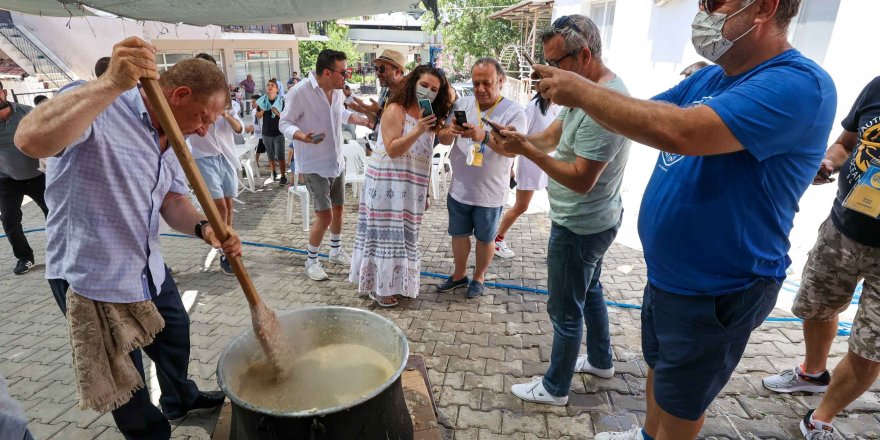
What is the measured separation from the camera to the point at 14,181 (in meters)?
4.67

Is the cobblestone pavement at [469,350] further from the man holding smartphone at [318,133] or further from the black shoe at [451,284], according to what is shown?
the man holding smartphone at [318,133]

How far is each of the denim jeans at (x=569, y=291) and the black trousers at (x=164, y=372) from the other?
2.04 m

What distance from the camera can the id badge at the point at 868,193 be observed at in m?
2.22

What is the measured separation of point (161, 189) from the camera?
2.11 metres

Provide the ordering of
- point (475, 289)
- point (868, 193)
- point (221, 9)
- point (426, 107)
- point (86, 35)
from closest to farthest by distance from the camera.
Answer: point (868, 193) → point (426, 107) → point (221, 9) → point (475, 289) → point (86, 35)

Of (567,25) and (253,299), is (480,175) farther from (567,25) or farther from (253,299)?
(253,299)

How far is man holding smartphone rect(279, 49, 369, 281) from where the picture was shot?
4520mm

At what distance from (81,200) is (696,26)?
95.5 inches

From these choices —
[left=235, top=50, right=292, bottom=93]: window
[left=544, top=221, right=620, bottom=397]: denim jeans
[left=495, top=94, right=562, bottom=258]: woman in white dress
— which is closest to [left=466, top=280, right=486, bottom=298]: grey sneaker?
[left=495, top=94, right=562, bottom=258]: woman in white dress

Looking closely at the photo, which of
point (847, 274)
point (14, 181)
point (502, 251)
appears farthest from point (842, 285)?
point (14, 181)

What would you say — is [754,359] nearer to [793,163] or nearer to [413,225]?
[793,163]

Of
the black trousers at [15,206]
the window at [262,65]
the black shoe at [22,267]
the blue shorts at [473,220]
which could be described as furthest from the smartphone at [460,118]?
the window at [262,65]

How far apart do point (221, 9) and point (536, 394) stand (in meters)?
3.81

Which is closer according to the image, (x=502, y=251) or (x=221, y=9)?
(x=221, y=9)
